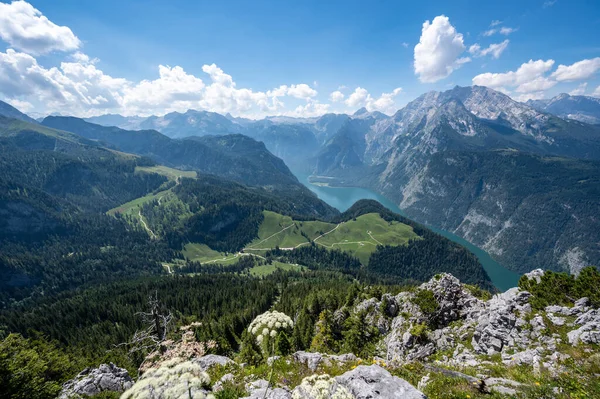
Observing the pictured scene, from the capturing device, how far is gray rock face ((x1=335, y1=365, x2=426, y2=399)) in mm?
12287

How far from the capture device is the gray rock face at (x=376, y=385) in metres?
12.3

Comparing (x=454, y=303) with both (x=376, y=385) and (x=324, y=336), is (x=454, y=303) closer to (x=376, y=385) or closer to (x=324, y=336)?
(x=324, y=336)

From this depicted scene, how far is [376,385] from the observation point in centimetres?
1298

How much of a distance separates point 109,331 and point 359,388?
4581 inches

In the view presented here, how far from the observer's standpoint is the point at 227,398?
12.3m

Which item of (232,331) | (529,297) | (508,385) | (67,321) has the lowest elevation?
(67,321)

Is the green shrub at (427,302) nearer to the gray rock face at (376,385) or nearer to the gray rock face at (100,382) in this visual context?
the gray rock face at (376,385)

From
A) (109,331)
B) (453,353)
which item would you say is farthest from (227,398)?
(109,331)

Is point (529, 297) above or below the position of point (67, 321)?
above

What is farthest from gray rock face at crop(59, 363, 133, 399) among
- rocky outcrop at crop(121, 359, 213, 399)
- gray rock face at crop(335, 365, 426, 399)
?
gray rock face at crop(335, 365, 426, 399)

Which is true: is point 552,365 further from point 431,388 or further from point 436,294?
point 436,294

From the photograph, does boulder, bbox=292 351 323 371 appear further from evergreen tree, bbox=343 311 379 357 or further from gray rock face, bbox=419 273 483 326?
gray rock face, bbox=419 273 483 326

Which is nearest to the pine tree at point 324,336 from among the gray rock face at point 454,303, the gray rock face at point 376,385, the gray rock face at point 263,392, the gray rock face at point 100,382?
the gray rock face at point 454,303

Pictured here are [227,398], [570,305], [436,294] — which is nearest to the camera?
[227,398]
